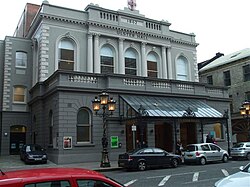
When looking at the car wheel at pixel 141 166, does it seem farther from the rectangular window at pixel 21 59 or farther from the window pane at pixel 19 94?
the rectangular window at pixel 21 59

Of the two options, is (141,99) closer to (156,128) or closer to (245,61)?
(156,128)

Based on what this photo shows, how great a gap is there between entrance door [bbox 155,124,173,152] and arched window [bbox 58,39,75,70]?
10.2 metres

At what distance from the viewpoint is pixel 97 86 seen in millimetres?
24406

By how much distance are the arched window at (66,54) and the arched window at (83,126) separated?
7030mm

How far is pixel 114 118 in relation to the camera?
24062 mm

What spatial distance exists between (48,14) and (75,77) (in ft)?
27.8

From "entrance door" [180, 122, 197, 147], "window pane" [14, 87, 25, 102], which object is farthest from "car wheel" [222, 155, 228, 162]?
"window pane" [14, 87, 25, 102]

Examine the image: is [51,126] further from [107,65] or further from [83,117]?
[107,65]

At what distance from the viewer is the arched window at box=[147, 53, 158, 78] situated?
3344 centimetres

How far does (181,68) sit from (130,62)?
7187 mm

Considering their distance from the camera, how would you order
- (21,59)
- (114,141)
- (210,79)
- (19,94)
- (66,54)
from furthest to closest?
(210,79), (21,59), (19,94), (66,54), (114,141)

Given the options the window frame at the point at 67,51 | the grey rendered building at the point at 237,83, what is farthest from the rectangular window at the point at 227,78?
the window frame at the point at 67,51

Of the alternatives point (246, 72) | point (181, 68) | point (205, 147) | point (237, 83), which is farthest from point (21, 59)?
point (246, 72)

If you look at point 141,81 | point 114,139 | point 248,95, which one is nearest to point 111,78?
point 141,81
